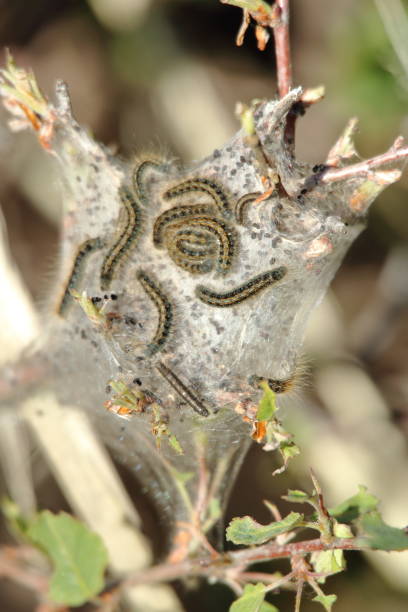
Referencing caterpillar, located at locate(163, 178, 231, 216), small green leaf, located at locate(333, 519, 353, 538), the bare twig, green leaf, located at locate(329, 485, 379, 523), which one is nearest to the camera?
small green leaf, located at locate(333, 519, 353, 538)

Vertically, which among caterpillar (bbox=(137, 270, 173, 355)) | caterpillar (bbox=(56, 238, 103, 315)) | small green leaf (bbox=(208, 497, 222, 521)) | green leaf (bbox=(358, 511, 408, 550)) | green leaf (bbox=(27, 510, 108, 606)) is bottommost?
green leaf (bbox=(358, 511, 408, 550))

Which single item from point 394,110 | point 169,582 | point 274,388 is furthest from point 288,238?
point 169,582

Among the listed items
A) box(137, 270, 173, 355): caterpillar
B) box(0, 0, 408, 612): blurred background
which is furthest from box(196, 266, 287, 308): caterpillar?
box(0, 0, 408, 612): blurred background

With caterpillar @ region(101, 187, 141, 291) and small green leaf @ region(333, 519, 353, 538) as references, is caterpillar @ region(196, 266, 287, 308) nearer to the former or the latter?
caterpillar @ region(101, 187, 141, 291)

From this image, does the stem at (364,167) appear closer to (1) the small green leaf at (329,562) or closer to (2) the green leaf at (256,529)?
(2) the green leaf at (256,529)

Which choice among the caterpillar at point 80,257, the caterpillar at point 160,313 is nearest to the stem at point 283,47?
the caterpillar at point 160,313

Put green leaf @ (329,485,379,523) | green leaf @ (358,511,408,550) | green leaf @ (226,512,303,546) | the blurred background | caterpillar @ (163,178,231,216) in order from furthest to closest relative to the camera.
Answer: the blurred background < caterpillar @ (163,178,231,216) < green leaf @ (329,485,379,523) < green leaf @ (226,512,303,546) < green leaf @ (358,511,408,550)

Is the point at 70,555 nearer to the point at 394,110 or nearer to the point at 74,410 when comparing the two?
the point at 74,410

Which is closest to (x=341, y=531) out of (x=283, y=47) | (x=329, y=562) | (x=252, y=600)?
(x=329, y=562)
